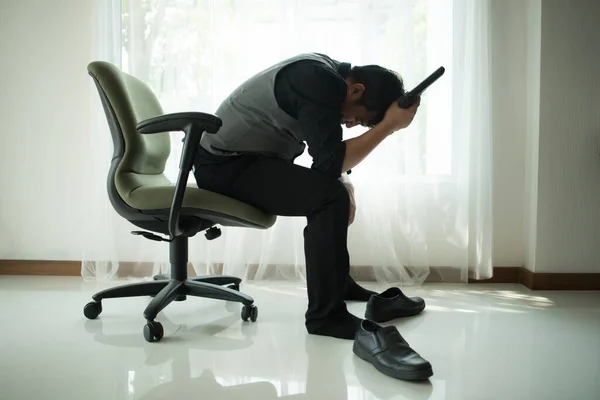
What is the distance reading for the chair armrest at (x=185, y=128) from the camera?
1645 millimetres

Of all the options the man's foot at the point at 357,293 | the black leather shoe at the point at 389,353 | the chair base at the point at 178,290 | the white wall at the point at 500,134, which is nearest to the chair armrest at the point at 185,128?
the chair base at the point at 178,290

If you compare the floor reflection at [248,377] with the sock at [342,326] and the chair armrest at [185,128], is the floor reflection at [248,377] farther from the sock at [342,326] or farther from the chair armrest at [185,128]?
the chair armrest at [185,128]

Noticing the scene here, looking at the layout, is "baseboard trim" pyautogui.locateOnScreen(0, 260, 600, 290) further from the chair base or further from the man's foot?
the chair base

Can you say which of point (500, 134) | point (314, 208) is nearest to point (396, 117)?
point (314, 208)

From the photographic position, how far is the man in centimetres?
171

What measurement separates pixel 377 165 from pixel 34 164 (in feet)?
5.79

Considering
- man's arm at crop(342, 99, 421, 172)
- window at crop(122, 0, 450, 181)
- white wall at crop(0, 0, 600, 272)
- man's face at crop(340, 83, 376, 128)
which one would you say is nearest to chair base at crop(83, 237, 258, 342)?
man's arm at crop(342, 99, 421, 172)

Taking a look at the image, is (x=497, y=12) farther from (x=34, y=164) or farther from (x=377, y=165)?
(x=34, y=164)

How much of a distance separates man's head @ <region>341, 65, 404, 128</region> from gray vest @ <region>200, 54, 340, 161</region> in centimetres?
9

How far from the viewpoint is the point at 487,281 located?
110 inches

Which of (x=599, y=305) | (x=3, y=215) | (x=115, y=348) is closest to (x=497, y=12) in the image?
(x=599, y=305)

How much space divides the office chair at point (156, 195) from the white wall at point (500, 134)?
1021 mm

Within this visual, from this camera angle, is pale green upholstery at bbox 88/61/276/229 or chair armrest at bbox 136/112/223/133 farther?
pale green upholstery at bbox 88/61/276/229

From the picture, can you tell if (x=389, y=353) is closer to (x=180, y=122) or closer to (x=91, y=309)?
(x=180, y=122)
